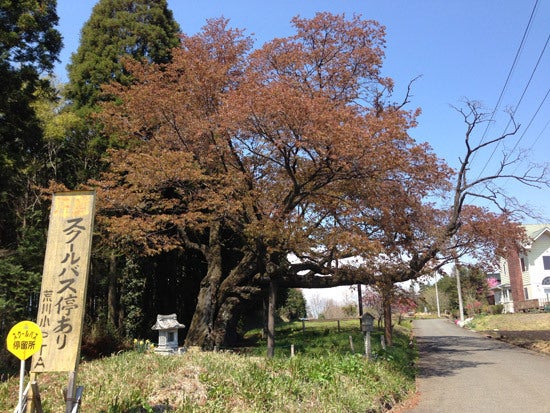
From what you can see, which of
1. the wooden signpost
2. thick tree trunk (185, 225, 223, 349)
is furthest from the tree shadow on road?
the wooden signpost

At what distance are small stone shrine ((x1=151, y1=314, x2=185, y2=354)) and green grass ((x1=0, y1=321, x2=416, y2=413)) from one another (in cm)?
244

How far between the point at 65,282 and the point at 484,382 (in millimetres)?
10837

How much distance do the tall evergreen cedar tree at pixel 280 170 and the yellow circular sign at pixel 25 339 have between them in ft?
24.8

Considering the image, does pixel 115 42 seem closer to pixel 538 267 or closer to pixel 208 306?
pixel 208 306

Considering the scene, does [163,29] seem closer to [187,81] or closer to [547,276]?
[187,81]

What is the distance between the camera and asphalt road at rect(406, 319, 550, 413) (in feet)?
30.5

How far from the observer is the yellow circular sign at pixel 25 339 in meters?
5.25

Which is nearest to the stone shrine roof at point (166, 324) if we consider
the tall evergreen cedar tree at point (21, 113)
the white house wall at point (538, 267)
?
the tall evergreen cedar tree at point (21, 113)

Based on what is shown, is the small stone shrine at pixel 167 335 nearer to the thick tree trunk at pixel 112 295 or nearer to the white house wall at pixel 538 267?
the thick tree trunk at pixel 112 295

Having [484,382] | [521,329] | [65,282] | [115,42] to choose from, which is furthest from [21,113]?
[521,329]

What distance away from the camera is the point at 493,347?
69.8ft

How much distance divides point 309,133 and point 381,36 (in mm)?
6243

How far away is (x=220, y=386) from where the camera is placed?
7.64 metres

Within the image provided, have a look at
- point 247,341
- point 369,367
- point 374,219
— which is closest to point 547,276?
point 247,341
